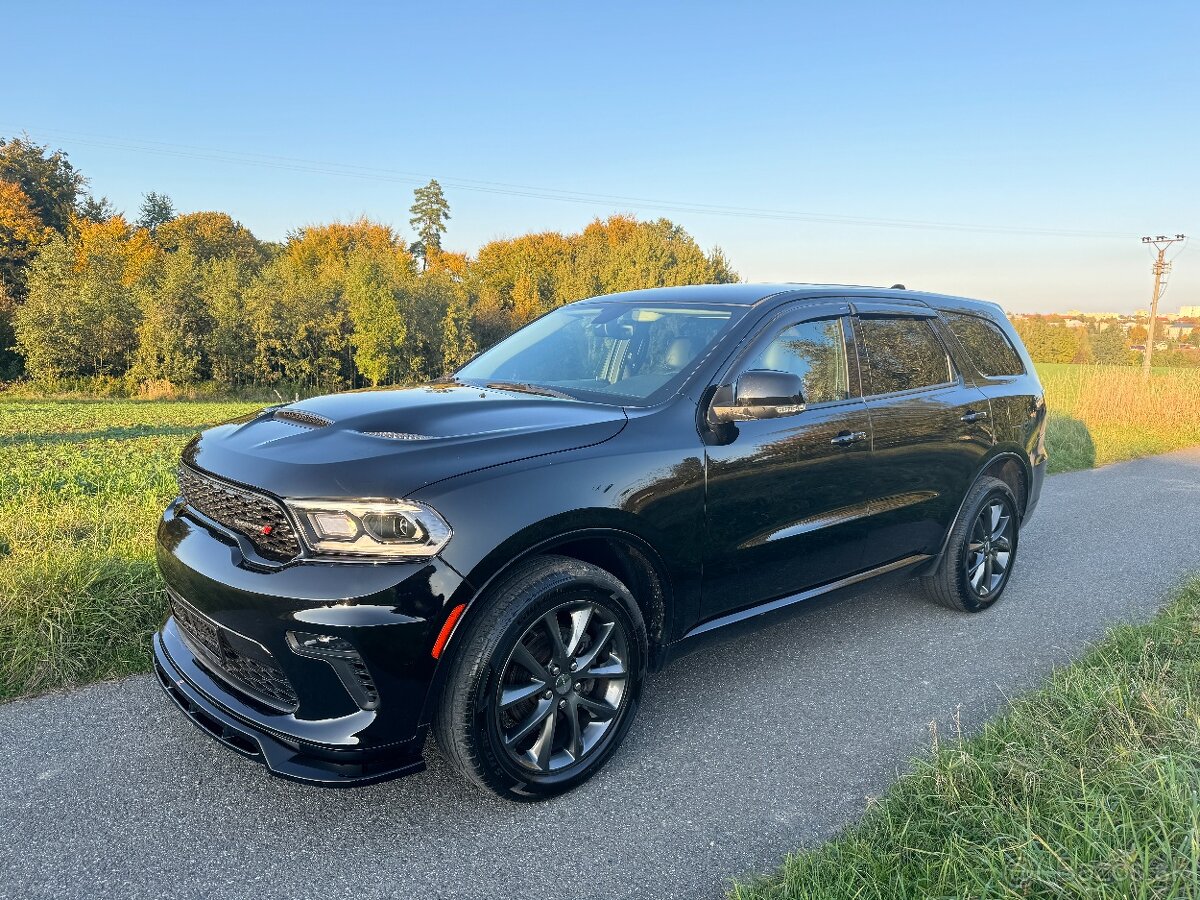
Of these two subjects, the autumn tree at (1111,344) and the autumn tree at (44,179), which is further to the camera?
the autumn tree at (44,179)

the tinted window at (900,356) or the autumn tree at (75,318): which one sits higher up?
the autumn tree at (75,318)

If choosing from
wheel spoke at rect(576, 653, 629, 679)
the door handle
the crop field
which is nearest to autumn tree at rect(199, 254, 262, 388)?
the crop field

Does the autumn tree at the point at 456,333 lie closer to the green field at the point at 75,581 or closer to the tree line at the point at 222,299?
the tree line at the point at 222,299

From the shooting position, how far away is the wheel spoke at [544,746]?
274cm

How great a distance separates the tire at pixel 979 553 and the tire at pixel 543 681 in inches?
96.1

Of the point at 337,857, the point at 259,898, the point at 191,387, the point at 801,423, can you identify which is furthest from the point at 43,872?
the point at 191,387

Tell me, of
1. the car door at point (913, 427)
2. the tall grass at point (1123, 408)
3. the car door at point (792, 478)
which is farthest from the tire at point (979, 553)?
the tall grass at point (1123, 408)

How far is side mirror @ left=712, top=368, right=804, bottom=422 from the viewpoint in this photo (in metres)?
3.06

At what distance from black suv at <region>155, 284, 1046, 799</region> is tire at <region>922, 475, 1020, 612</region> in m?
0.41

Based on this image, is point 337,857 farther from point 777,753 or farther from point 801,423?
point 801,423

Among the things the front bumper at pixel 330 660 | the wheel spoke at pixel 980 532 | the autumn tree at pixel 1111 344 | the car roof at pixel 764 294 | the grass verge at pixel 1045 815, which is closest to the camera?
the grass verge at pixel 1045 815

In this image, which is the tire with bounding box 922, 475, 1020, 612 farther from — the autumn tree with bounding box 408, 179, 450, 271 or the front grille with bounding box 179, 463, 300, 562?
the autumn tree with bounding box 408, 179, 450, 271

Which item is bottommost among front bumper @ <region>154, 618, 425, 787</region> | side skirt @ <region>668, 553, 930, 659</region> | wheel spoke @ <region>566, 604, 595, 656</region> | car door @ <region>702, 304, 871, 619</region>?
front bumper @ <region>154, 618, 425, 787</region>

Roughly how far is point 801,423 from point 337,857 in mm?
2423
